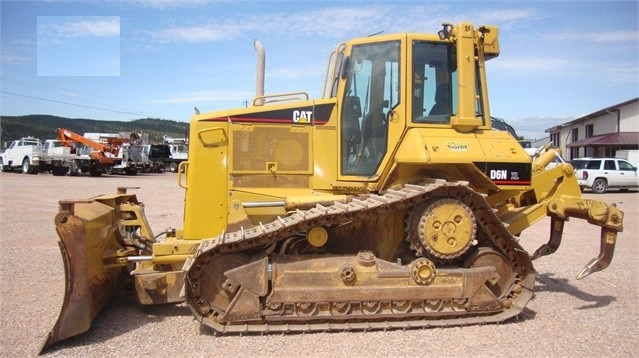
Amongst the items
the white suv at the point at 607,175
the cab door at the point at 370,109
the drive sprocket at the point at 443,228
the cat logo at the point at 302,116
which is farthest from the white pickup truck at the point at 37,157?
the drive sprocket at the point at 443,228

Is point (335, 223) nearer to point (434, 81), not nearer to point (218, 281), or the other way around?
point (218, 281)

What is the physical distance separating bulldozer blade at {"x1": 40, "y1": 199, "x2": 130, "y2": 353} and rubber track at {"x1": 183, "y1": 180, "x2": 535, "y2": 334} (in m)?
0.96

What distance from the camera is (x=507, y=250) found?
18.3 feet

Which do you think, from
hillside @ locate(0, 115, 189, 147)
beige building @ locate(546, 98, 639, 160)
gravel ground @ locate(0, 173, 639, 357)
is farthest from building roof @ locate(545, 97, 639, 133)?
hillside @ locate(0, 115, 189, 147)

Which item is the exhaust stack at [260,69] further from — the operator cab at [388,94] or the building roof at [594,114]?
the building roof at [594,114]

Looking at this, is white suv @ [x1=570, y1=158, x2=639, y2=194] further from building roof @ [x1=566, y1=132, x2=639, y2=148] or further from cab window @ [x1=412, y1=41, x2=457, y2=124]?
cab window @ [x1=412, y1=41, x2=457, y2=124]

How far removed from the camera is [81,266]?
492cm

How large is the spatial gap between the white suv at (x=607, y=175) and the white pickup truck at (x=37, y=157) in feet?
95.0

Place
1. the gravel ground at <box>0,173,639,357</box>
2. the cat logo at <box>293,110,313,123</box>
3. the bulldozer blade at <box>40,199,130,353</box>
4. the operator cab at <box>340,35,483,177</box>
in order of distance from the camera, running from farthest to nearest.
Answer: the cat logo at <box>293,110,313,123</box> → the operator cab at <box>340,35,483,177</box> → the bulldozer blade at <box>40,199,130,353</box> → the gravel ground at <box>0,173,639,357</box>

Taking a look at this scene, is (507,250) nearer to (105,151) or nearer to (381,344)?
(381,344)

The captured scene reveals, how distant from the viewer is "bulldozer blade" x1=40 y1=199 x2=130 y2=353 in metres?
4.77

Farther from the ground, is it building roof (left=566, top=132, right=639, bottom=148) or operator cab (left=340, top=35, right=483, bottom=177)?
building roof (left=566, top=132, right=639, bottom=148)

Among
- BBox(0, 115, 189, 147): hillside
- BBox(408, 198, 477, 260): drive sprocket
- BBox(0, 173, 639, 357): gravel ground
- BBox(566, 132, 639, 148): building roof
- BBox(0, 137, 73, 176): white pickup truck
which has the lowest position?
BBox(0, 173, 639, 357): gravel ground

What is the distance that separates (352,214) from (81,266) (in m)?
2.64
